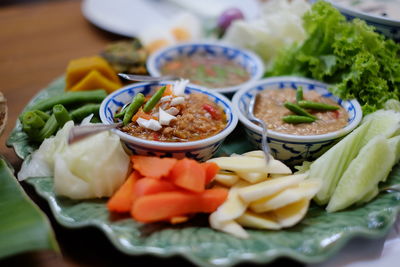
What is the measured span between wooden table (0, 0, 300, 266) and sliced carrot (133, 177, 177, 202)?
1.16ft

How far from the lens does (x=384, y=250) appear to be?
7.64 ft

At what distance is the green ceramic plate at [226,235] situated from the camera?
79.9 inches

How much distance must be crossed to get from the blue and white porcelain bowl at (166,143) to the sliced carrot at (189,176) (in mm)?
288

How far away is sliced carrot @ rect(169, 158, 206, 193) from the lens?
2.22 metres

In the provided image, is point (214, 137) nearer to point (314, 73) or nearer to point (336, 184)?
point (336, 184)

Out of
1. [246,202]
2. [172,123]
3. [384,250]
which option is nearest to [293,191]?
[246,202]

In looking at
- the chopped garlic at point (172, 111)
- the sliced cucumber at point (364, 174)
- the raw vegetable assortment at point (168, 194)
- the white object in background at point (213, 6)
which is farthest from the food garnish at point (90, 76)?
the white object in background at point (213, 6)

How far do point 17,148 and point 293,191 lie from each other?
1.84m

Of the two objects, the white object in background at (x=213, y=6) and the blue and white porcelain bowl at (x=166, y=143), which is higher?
the white object in background at (x=213, y=6)

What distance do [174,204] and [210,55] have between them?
8.02ft

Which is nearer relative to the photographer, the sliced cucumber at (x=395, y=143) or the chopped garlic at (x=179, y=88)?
the sliced cucumber at (x=395, y=143)

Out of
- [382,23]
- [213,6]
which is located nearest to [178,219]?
[382,23]

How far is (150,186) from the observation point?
221cm

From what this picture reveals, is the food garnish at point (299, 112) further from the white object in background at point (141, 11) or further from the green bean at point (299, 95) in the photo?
the white object in background at point (141, 11)
